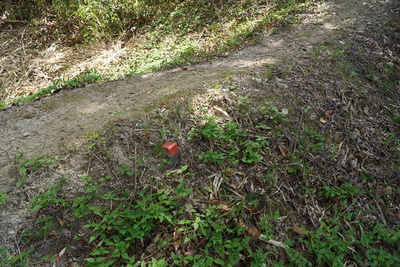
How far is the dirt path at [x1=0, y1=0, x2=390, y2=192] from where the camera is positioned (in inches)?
127

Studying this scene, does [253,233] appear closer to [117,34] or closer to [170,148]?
[170,148]

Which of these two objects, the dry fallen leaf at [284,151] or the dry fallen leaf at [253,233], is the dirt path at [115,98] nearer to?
the dry fallen leaf at [284,151]

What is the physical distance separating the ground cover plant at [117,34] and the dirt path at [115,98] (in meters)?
0.80

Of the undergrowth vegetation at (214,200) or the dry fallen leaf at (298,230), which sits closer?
the undergrowth vegetation at (214,200)

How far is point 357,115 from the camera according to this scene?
3.99 m

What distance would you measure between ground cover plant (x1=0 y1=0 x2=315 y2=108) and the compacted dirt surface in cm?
80

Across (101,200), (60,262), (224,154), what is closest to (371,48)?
(224,154)

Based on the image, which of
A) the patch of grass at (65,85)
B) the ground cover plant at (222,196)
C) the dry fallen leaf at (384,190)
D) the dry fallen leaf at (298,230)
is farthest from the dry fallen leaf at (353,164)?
the patch of grass at (65,85)

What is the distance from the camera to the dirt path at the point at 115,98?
10.6ft

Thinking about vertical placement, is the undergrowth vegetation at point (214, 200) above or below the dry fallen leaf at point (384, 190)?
above

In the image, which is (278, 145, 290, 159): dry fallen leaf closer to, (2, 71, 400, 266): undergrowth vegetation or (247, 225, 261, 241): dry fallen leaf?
(2, 71, 400, 266): undergrowth vegetation

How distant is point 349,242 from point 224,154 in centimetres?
154

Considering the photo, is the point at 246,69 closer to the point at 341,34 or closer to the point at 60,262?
the point at 341,34

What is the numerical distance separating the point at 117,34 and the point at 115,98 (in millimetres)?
4255
